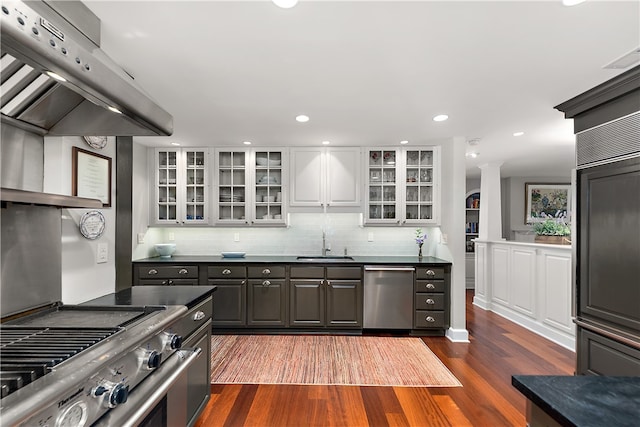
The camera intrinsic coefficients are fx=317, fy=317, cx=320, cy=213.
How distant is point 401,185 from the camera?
13.9 feet

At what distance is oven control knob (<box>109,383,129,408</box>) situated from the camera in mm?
1070

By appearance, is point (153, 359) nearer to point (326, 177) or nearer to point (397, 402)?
point (397, 402)

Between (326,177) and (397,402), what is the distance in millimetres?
2694

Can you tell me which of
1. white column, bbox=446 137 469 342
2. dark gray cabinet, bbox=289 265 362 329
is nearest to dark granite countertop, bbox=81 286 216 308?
dark gray cabinet, bbox=289 265 362 329

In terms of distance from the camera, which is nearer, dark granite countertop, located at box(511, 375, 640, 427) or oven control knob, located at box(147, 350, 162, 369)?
dark granite countertop, located at box(511, 375, 640, 427)

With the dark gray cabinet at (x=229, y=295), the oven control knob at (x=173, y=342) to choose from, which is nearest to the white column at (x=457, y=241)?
the dark gray cabinet at (x=229, y=295)

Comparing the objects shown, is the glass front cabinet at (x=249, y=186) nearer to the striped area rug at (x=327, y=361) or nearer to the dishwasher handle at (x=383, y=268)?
the dishwasher handle at (x=383, y=268)

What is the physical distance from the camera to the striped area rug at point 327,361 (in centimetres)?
281

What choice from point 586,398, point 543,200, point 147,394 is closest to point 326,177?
point 147,394

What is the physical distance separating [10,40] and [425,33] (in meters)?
1.72

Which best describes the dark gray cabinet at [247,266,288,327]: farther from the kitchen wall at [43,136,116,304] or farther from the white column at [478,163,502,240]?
the white column at [478,163,502,240]

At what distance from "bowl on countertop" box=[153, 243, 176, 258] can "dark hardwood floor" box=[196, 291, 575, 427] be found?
7.23 ft

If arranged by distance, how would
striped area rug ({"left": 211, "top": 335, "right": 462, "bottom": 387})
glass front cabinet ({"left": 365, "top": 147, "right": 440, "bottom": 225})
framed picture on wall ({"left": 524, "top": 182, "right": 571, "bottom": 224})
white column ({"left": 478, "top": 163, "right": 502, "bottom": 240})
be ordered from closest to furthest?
1. striped area rug ({"left": 211, "top": 335, "right": 462, "bottom": 387})
2. glass front cabinet ({"left": 365, "top": 147, "right": 440, "bottom": 225})
3. white column ({"left": 478, "top": 163, "right": 502, "bottom": 240})
4. framed picture on wall ({"left": 524, "top": 182, "right": 571, "bottom": 224})

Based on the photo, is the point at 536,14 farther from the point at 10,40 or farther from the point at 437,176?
the point at 437,176
